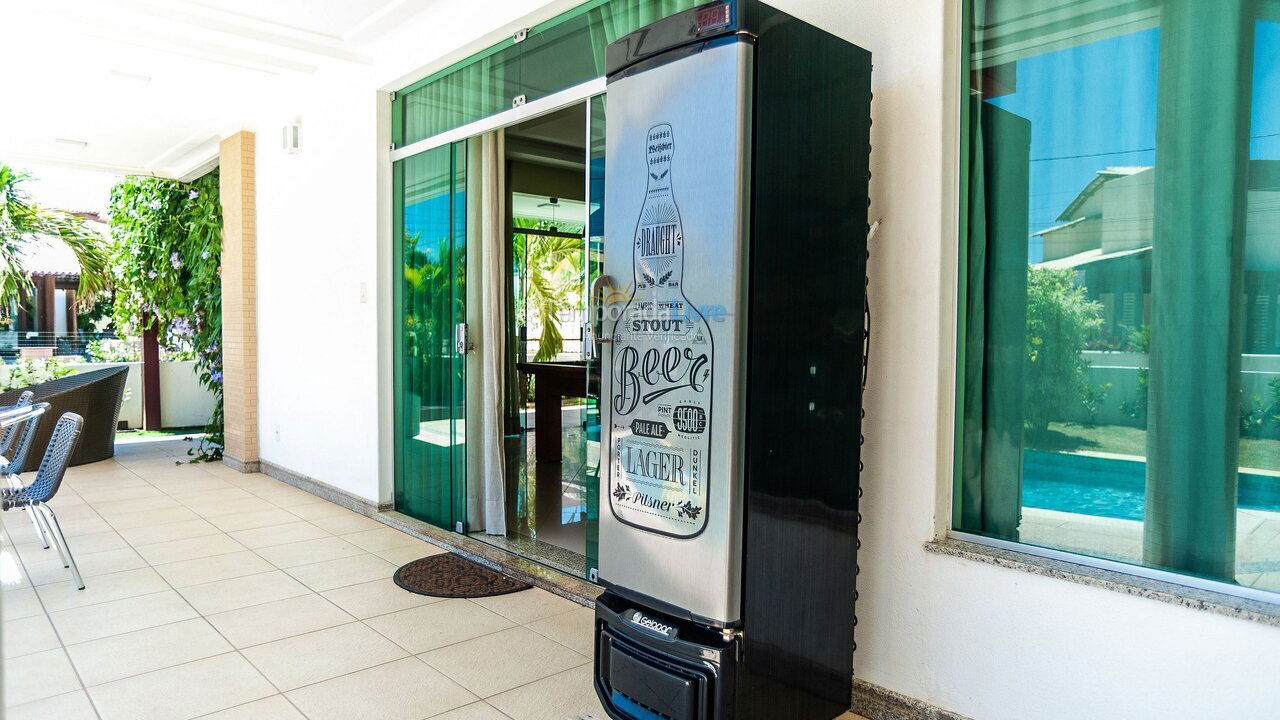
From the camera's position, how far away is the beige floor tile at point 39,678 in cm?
279

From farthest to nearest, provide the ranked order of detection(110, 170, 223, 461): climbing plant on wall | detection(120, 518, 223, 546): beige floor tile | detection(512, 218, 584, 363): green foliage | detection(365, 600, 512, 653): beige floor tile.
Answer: detection(512, 218, 584, 363): green foliage, detection(110, 170, 223, 461): climbing plant on wall, detection(120, 518, 223, 546): beige floor tile, detection(365, 600, 512, 653): beige floor tile

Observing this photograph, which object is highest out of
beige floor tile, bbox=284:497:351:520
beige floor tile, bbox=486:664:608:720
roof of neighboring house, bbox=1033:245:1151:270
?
roof of neighboring house, bbox=1033:245:1151:270

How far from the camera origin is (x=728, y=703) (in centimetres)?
216

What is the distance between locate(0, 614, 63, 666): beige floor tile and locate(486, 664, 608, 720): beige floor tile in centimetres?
188

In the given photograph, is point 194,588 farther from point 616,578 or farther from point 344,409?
point 616,578

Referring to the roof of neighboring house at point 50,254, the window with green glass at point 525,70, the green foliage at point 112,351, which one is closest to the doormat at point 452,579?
the window with green glass at point 525,70

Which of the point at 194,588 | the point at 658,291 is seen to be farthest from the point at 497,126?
the point at 194,588

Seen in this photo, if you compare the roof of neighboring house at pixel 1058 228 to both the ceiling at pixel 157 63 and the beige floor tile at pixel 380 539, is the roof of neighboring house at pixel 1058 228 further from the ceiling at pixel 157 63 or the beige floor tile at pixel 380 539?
the beige floor tile at pixel 380 539

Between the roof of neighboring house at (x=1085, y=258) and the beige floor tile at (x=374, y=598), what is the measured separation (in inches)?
113

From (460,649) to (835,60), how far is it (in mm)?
2490

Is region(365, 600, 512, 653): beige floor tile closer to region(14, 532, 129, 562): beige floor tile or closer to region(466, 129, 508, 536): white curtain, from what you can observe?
region(466, 129, 508, 536): white curtain

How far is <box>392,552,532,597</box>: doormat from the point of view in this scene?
12.8 feet

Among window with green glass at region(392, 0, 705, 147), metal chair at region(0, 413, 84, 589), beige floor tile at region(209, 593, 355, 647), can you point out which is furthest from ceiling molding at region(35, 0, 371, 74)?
beige floor tile at region(209, 593, 355, 647)

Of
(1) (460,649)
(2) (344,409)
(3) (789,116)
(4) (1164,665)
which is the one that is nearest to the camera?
(4) (1164,665)
